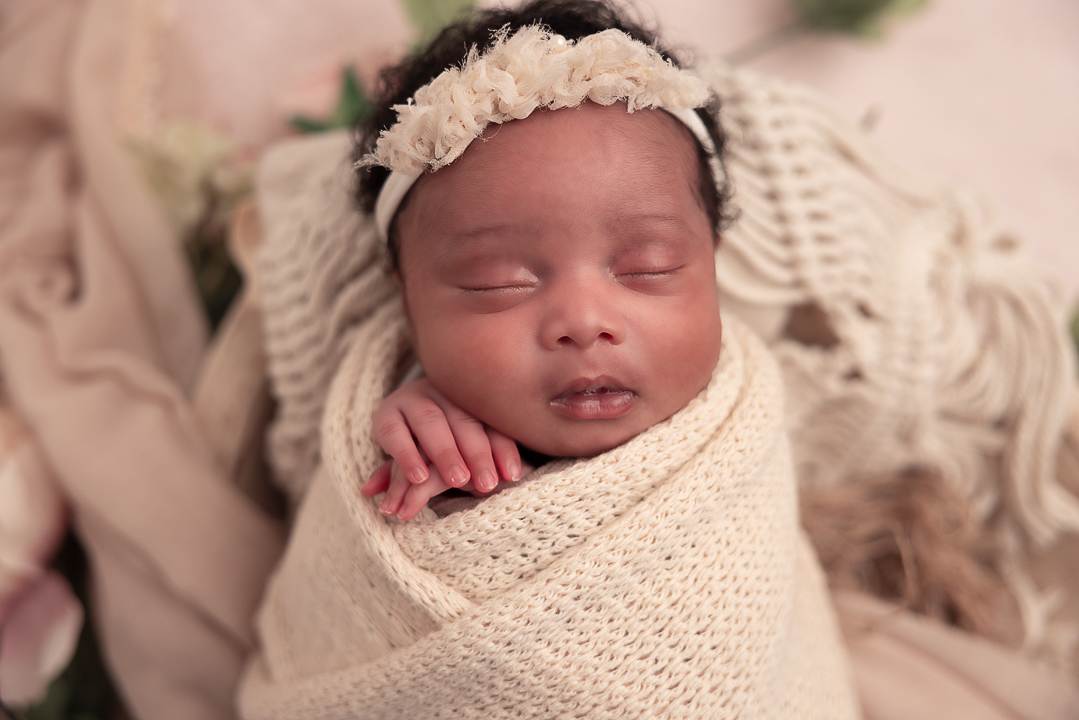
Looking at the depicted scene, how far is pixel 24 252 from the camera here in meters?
1.19

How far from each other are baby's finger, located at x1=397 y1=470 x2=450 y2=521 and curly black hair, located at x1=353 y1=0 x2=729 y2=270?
12.7 inches

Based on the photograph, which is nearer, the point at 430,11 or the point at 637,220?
the point at 637,220

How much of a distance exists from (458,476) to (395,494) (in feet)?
0.25

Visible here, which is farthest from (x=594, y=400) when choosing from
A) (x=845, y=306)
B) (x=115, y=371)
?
(x=115, y=371)

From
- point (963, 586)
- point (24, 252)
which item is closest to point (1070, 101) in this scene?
point (963, 586)

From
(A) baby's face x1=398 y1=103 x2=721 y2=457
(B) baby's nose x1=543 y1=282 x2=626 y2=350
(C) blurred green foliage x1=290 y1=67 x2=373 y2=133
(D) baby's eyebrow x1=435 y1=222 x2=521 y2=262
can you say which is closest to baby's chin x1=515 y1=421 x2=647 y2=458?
(A) baby's face x1=398 y1=103 x2=721 y2=457

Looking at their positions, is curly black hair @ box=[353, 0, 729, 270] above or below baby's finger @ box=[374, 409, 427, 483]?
above

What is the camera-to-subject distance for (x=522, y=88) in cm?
73

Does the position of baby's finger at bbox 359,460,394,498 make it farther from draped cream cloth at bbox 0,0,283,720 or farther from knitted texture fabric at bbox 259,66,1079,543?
draped cream cloth at bbox 0,0,283,720

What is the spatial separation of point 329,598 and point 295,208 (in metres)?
0.61

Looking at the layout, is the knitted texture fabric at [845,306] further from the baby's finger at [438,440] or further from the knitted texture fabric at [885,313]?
the baby's finger at [438,440]

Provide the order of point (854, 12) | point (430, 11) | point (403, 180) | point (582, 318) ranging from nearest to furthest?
point (582, 318), point (403, 180), point (430, 11), point (854, 12)

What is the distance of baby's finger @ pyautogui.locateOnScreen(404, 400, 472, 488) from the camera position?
28.5 inches

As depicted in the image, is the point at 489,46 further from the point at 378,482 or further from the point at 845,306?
the point at 845,306
